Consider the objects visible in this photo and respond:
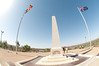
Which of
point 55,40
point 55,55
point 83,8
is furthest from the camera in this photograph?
point 83,8

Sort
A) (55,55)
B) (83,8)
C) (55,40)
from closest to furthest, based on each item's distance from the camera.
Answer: (55,55)
(55,40)
(83,8)

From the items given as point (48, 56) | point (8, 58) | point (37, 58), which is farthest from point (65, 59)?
point (8, 58)

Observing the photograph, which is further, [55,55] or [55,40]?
[55,40]

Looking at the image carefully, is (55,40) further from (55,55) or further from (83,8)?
(83,8)

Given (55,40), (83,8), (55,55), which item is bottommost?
(55,55)

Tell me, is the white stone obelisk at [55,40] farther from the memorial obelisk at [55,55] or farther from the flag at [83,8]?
the flag at [83,8]

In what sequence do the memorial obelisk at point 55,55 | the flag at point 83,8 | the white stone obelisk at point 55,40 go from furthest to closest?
the flag at point 83,8, the white stone obelisk at point 55,40, the memorial obelisk at point 55,55

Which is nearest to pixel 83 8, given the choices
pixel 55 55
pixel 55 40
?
pixel 55 40

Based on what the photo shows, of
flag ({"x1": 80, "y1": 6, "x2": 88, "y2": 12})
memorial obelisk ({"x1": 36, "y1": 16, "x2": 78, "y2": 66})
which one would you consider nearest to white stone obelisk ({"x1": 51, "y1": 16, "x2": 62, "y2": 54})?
memorial obelisk ({"x1": 36, "y1": 16, "x2": 78, "y2": 66})

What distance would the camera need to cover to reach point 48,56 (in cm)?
434

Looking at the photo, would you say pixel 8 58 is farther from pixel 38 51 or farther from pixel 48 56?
pixel 48 56

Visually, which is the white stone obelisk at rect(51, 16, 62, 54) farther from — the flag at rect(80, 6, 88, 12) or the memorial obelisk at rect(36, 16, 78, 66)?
the flag at rect(80, 6, 88, 12)

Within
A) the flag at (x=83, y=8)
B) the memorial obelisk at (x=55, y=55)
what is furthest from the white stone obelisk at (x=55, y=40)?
the flag at (x=83, y=8)

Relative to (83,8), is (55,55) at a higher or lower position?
lower
